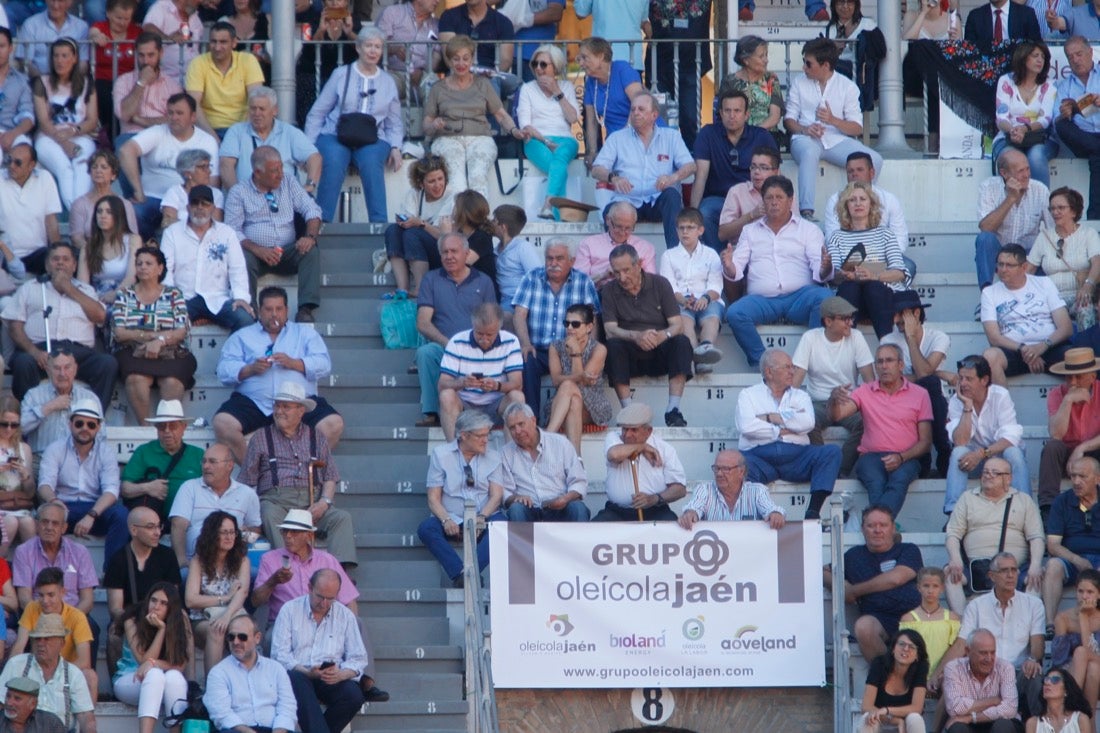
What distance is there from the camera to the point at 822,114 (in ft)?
57.3

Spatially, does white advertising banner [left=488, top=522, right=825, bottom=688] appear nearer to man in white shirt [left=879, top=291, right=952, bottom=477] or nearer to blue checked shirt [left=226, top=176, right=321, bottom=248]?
man in white shirt [left=879, top=291, right=952, bottom=477]

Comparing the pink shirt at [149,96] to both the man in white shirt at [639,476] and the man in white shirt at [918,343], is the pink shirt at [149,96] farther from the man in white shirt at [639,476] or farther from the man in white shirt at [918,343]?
the man in white shirt at [918,343]

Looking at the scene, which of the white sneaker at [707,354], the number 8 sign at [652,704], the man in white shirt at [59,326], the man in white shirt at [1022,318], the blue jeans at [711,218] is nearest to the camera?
the number 8 sign at [652,704]

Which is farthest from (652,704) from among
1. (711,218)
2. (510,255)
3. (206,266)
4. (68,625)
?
(206,266)

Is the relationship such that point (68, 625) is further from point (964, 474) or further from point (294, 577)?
point (964, 474)

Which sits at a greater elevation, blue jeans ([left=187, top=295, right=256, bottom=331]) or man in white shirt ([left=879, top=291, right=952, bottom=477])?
blue jeans ([left=187, top=295, right=256, bottom=331])

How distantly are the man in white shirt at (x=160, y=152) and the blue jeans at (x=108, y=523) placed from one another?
295 centimetres

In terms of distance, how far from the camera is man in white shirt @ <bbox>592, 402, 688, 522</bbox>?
46.2 feet

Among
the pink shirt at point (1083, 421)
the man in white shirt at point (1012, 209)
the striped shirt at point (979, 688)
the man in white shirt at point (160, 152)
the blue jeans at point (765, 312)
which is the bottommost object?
the striped shirt at point (979, 688)

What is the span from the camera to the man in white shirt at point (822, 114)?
17.3 m

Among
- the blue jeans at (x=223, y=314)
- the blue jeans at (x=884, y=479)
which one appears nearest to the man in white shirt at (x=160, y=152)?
the blue jeans at (x=223, y=314)

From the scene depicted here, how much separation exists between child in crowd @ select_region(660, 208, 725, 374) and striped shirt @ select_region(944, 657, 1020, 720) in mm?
3145

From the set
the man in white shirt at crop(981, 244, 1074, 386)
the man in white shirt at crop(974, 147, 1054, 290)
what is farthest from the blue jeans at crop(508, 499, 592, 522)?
the man in white shirt at crop(974, 147, 1054, 290)

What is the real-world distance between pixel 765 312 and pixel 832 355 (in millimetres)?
796
